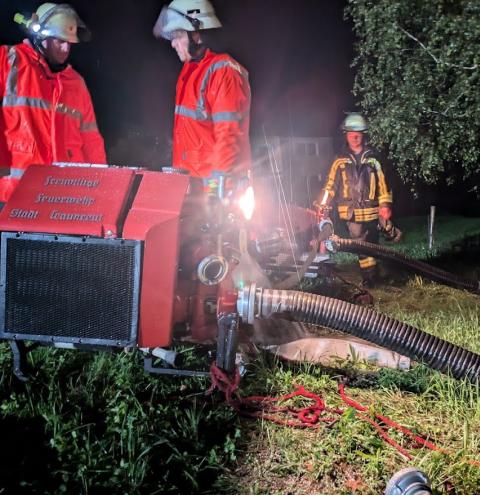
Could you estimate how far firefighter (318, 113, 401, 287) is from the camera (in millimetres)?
6500

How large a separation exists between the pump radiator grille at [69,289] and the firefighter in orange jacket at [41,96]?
140cm

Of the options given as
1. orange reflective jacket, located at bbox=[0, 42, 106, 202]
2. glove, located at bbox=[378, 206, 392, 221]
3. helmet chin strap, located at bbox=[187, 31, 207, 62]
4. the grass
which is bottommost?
the grass

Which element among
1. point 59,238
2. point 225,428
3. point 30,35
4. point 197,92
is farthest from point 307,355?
point 30,35

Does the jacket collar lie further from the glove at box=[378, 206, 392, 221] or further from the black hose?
the glove at box=[378, 206, 392, 221]

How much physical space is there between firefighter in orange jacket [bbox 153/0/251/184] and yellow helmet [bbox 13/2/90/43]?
74 centimetres

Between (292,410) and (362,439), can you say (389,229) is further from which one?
(362,439)

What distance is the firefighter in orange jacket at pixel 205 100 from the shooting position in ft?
13.0

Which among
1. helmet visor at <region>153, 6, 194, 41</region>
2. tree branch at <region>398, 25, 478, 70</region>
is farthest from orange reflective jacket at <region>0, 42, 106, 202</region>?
tree branch at <region>398, 25, 478, 70</region>

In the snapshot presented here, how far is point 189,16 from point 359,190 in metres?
3.39

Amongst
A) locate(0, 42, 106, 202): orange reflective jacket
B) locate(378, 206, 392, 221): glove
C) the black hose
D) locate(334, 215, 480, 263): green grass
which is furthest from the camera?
locate(334, 215, 480, 263): green grass

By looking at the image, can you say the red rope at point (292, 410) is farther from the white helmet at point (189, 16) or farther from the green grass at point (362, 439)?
the white helmet at point (189, 16)

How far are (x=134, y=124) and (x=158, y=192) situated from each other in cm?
1901

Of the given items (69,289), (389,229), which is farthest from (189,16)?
(389,229)

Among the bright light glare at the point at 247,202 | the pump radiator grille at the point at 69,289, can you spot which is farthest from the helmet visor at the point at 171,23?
the pump radiator grille at the point at 69,289
